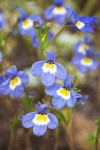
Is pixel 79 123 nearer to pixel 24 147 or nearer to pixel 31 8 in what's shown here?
pixel 24 147

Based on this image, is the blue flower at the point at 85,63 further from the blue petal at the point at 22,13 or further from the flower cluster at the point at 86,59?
the blue petal at the point at 22,13

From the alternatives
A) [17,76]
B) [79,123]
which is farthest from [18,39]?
[17,76]

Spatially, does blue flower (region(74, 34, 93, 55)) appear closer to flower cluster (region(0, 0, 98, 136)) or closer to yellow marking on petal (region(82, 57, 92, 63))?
yellow marking on petal (region(82, 57, 92, 63))

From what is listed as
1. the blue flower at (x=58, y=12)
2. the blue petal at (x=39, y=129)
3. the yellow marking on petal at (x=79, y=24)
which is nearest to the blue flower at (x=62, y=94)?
the blue petal at (x=39, y=129)

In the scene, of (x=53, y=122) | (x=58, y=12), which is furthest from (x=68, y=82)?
(x=58, y=12)

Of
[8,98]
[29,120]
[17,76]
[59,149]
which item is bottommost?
[59,149]

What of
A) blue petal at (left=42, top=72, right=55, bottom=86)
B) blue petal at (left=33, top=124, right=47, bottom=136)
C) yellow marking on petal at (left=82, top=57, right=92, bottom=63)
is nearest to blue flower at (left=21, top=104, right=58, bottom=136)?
blue petal at (left=33, top=124, right=47, bottom=136)

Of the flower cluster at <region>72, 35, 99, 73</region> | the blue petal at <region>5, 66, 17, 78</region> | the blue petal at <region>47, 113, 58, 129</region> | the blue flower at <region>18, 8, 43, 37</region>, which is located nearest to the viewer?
the blue petal at <region>47, 113, 58, 129</region>

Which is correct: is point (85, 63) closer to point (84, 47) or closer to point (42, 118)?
point (84, 47)
